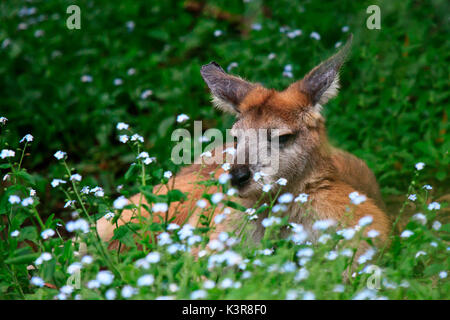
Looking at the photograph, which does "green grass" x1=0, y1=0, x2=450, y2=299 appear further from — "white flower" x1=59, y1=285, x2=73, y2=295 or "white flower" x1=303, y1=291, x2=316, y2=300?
"white flower" x1=303, y1=291, x2=316, y2=300

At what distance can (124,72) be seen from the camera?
8859 mm

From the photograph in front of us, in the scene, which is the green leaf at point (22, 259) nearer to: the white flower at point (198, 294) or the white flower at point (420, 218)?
the white flower at point (198, 294)

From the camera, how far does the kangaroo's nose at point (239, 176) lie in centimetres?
473

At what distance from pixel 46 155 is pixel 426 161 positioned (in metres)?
5.18

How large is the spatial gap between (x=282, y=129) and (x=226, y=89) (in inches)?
30.4

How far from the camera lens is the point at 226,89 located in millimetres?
5480

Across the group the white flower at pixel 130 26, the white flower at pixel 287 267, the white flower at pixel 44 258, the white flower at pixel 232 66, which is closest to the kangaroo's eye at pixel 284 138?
the white flower at pixel 287 267

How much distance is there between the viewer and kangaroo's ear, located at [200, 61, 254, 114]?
5.46 meters

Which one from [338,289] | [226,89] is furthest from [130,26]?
[338,289]

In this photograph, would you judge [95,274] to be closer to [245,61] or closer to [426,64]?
[245,61]

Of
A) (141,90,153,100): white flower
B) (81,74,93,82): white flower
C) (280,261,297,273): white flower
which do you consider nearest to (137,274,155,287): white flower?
(280,261,297,273): white flower

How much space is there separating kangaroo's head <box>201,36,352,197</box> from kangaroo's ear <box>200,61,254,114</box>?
4cm

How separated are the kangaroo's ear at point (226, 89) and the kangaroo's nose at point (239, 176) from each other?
88 cm
